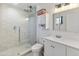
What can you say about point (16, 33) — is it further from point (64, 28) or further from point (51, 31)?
point (64, 28)

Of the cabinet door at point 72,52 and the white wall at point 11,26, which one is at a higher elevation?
the white wall at point 11,26

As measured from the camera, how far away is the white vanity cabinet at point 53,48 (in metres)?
1.29

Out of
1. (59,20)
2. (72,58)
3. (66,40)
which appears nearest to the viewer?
(72,58)

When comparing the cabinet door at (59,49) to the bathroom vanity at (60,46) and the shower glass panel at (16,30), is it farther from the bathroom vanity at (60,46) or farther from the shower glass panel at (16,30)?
the shower glass panel at (16,30)

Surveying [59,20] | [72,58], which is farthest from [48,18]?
[72,58]

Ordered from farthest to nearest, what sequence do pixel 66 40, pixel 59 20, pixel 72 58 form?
pixel 59 20 < pixel 66 40 < pixel 72 58

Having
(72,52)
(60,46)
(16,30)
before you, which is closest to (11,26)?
(16,30)

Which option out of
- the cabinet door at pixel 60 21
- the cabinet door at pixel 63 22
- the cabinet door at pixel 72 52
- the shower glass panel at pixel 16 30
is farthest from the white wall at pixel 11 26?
the cabinet door at pixel 72 52

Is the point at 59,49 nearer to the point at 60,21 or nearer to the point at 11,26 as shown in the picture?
the point at 60,21

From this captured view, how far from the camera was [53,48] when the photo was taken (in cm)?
143

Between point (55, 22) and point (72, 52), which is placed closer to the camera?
point (72, 52)

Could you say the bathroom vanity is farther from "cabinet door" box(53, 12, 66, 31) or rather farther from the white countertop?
"cabinet door" box(53, 12, 66, 31)

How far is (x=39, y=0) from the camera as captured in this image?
1.11m

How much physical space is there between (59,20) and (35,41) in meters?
0.48
